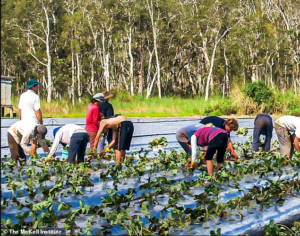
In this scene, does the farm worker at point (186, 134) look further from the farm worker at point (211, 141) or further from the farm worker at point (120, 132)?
the farm worker at point (120, 132)

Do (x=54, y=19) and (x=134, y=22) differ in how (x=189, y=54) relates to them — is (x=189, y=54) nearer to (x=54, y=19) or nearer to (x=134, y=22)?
(x=134, y=22)

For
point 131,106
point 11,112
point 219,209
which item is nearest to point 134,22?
point 131,106

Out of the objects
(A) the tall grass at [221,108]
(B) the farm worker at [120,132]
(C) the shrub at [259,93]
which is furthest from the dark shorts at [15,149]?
(C) the shrub at [259,93]

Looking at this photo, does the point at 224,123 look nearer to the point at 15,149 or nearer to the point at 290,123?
the point at 290,123

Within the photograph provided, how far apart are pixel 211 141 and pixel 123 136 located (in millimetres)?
1879

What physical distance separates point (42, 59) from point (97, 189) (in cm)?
4999

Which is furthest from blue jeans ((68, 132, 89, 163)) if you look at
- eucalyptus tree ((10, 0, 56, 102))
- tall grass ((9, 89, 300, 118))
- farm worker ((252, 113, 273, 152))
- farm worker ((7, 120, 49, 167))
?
eucalyptus tree ((10, 0, 56, 102))

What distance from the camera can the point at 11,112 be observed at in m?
30.8

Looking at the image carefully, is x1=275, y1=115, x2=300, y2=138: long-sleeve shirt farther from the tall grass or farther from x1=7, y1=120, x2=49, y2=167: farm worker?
the tall grass

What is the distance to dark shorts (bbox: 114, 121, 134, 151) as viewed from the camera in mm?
9469

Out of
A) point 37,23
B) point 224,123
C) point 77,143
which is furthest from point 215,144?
point 37,23

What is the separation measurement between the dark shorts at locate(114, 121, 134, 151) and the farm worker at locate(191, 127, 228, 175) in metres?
1.33

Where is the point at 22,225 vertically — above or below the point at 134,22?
below

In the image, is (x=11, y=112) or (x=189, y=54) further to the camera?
(x=189, y=54)
